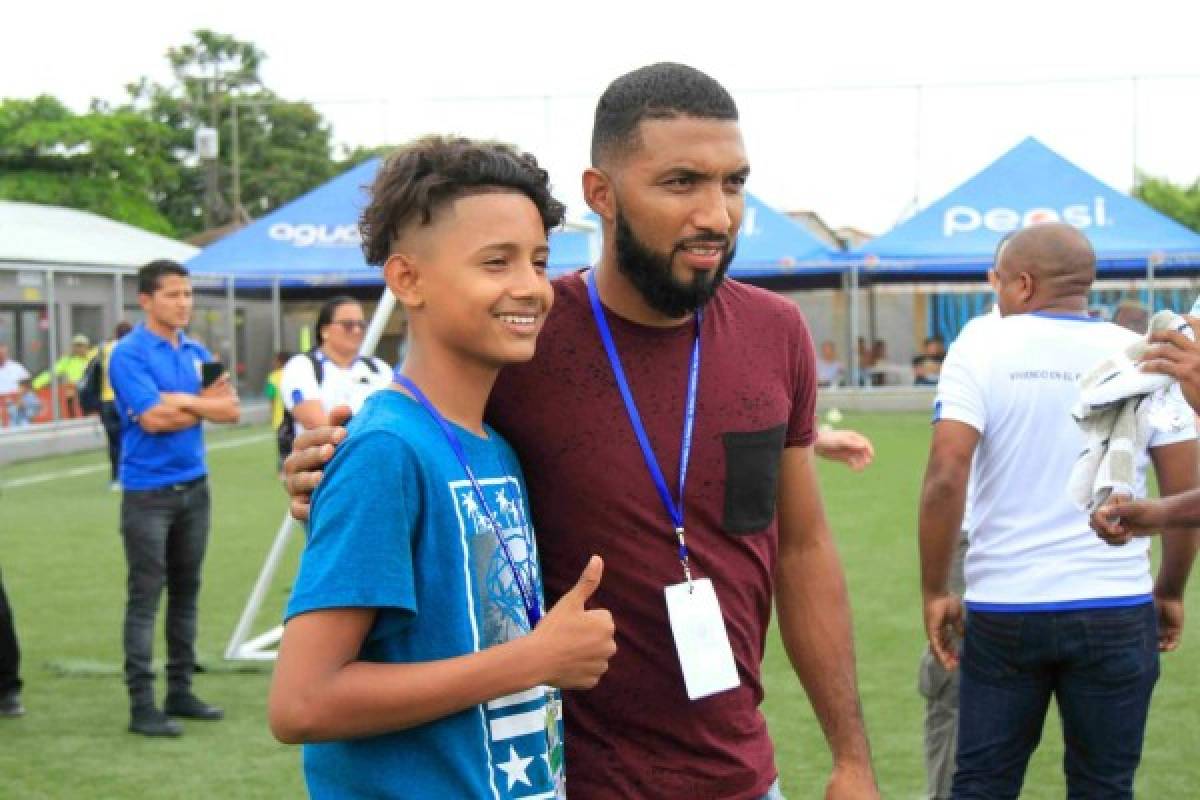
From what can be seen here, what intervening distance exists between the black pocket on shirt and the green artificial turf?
10.7 ft

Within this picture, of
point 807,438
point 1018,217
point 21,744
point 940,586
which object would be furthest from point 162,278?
point 1018,217

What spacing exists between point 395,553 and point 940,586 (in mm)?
2683

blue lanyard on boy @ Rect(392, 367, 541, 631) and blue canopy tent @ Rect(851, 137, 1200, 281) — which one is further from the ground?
blue canopy tent @ Rect(851, 137, 1200, 281)

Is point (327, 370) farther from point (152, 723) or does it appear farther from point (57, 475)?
point (57, 475)

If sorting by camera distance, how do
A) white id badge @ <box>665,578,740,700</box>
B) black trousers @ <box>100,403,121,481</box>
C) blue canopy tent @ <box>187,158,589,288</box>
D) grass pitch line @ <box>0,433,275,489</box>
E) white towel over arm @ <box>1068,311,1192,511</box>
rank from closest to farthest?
white id badge @ <box>665,578,740,700</box>
white towel over arm @ <box>1068,311,1192,511</box>
black trousers @ <box>100,403,121,481</box>
grass pitch line @ <box>0,433,275,489</box>
blue canopy tent @ <box>187,158,589,288</box>

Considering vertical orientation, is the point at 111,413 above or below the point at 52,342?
below

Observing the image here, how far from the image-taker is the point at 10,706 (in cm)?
694

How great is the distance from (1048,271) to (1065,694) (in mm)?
1181

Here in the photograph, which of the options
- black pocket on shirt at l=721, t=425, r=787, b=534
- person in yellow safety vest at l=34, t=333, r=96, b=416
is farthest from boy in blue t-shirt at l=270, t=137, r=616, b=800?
person in yellow safety vest at l=34, t=333, r=96, b=416

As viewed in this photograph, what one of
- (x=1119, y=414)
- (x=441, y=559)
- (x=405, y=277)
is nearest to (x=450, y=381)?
(x=405, y=277)

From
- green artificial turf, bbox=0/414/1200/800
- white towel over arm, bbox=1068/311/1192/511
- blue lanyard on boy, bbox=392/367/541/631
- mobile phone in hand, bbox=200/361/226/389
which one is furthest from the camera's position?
mobile phone in hand, bbox=200/361/226/389

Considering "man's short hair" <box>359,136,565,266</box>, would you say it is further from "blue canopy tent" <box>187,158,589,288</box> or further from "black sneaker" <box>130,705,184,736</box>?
"blue canopy tent" <box>187,158,589,288</box>

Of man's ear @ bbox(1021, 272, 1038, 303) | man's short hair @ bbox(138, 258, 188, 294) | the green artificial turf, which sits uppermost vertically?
man's short hair @ bbox(138, 258, 188, 294)

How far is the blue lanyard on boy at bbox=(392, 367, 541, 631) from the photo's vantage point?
85.4 inches
